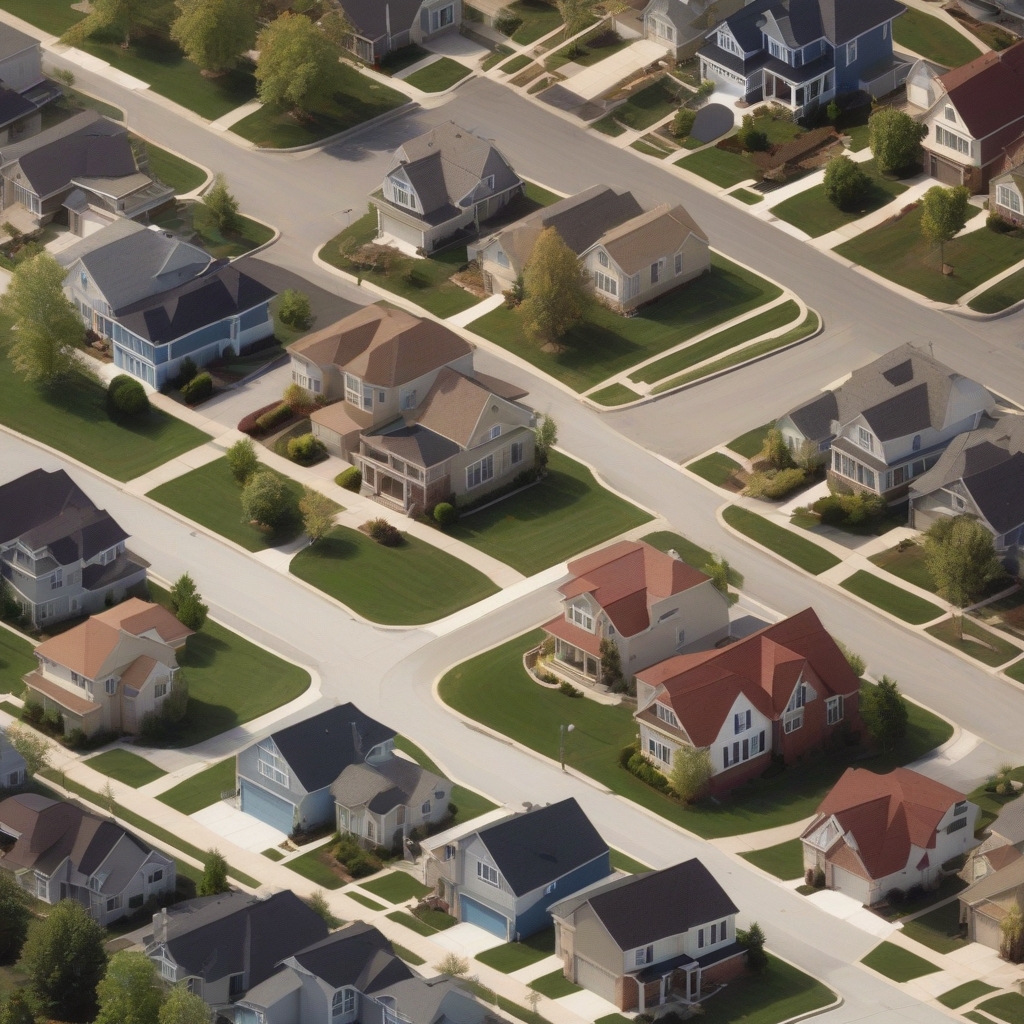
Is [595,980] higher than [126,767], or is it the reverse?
[126,767]

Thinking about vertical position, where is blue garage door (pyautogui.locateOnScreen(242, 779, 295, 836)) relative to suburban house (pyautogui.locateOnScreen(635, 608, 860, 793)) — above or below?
below

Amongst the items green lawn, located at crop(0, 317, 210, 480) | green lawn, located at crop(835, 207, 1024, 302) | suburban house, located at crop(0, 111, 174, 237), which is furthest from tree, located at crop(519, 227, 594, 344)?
suburban house, located at crop(0, 111, 174, 237)

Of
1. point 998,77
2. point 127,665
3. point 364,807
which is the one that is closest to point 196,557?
→ point 127,665

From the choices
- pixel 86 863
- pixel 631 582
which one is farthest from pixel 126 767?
pixel 631 582

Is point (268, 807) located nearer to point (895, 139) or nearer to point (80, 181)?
point (80, 181)

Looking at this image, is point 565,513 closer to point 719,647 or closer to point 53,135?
point 719,647

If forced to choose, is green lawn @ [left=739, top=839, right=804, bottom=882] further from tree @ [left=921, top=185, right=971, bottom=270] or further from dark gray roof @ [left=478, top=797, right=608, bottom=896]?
tree @ [left=921, top=185, right=971, bottom=270]

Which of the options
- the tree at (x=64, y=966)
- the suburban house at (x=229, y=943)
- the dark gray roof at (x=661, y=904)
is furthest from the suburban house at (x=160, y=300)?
the dark gray roof at (x=661, y=904)
